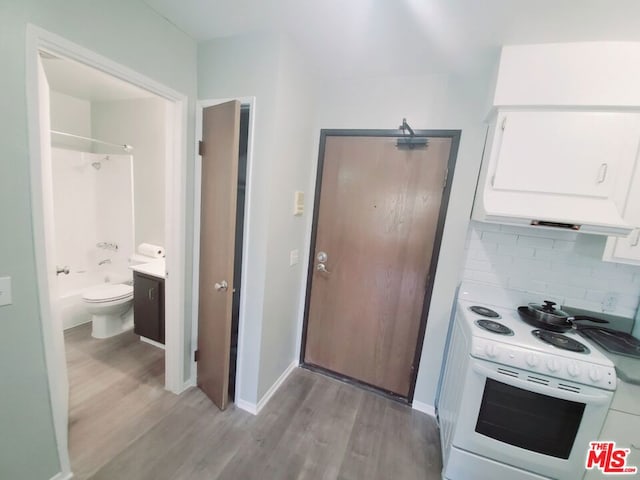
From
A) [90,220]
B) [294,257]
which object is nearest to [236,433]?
[294,257]

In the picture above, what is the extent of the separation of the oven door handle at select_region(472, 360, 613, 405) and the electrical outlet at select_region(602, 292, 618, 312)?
2.27 feet

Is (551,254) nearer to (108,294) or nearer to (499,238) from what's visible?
(499,238)

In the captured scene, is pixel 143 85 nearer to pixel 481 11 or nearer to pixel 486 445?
pixel 481 11

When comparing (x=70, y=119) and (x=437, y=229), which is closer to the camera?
(x=437, y=229)

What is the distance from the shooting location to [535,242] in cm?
163

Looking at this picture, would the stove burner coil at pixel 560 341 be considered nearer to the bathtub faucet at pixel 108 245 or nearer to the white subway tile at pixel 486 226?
the white subway tile at pixel 486 226

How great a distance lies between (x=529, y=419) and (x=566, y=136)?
144 centimetres

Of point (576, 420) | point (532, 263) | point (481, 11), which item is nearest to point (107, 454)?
point (576, 420)

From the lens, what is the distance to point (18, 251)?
101 cm

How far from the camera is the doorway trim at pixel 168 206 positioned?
3.25 feet

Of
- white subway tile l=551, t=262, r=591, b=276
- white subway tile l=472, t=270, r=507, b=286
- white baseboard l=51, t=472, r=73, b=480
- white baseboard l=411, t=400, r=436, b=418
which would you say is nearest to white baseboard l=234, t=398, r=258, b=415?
white baseboard l=51, t=472, r=73, b=480

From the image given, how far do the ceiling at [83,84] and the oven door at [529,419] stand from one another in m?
2.99

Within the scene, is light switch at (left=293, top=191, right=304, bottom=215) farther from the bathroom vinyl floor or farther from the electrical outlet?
the electrical outlet

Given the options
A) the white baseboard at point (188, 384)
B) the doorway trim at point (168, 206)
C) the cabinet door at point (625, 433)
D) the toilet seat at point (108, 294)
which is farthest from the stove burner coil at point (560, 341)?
the toilet seat at point (108, 294)
